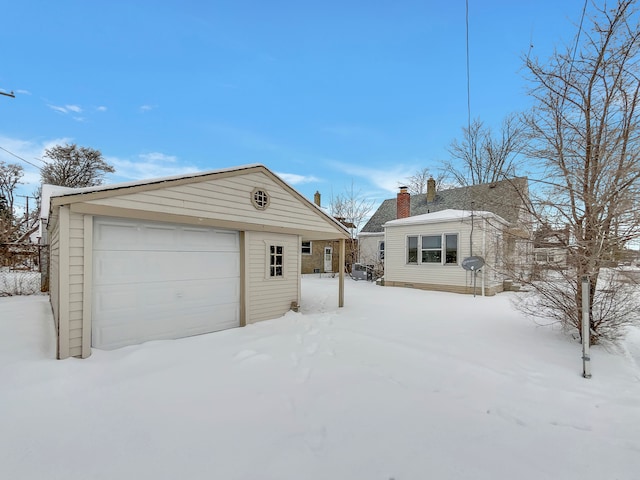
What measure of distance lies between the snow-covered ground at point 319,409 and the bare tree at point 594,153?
1053mm

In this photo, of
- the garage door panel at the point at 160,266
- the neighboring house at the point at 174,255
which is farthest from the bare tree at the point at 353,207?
the garage door panel at the point at 160,266

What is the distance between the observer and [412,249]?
14.0 metres

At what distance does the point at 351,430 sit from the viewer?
2779mm

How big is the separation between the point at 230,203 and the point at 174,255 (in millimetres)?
1512

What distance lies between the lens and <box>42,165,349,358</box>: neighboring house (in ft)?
14.2

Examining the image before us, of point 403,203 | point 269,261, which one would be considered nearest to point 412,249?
point 403,203

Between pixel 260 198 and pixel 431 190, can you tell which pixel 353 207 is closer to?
pixel 431 190

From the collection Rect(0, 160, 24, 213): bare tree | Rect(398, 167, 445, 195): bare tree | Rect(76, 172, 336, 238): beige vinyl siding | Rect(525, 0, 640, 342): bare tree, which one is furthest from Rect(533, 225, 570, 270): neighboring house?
Rect(0, 160, 24, 213): bare tree

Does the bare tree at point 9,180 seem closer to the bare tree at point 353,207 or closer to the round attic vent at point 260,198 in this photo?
the bare tree at point 353,207

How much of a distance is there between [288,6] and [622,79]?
9202 mm

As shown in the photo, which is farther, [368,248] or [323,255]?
[323,255]

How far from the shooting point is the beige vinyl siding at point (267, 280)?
6793 mm

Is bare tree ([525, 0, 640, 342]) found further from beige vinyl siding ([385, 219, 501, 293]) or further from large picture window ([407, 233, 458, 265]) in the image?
large picture window ([407, 233, 458, 265])

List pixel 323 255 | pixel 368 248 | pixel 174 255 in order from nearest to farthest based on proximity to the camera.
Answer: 1. pixel 174 255
2. pixel 368 248
3. pixel 323 255
